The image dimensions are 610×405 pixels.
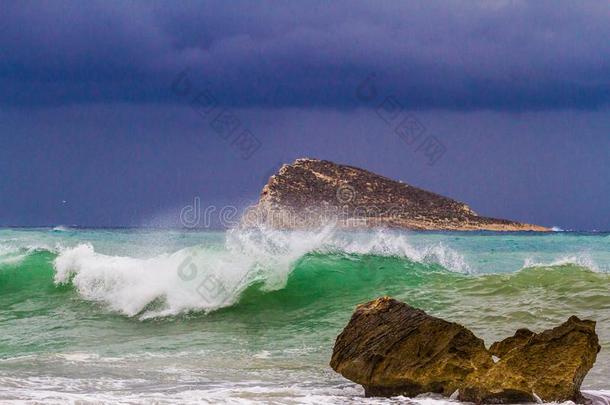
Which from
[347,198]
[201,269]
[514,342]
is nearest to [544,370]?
[514,342]

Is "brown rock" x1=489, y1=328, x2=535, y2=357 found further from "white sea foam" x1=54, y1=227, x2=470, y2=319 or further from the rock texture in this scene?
"white sea foam" x1=54, y1=227, x2=470, y2=319

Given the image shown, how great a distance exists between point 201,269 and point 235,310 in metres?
2.33

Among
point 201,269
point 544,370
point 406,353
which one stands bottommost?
point 544,370

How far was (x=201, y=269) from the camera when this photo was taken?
18641mm

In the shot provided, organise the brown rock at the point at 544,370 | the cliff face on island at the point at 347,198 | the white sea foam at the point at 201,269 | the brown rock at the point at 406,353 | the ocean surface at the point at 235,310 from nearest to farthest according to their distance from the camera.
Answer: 1. the brown rock at the point at 544,370
2. the brown rock at the point at 406,353
3. the ocean surface at the point at 235,310
4. the white sea foam at the point at 201,269
5. the cliff face on island at the point at 347,198

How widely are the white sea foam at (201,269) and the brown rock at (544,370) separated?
29.4 ft

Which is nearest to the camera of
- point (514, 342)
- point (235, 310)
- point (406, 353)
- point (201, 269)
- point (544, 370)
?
point (544, 370)

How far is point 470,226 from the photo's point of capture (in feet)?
324

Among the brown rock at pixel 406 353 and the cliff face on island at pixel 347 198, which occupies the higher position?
the cliff face on island at pixel 347 198

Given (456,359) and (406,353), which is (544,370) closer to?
(456,359)

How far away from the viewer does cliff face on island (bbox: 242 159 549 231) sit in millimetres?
76062

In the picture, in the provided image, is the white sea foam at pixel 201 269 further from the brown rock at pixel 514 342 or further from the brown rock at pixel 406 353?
the brown rock at pixel 514 342

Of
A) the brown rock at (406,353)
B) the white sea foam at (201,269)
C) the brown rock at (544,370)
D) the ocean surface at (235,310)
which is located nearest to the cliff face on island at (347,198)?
the white sea foam at (201,269)

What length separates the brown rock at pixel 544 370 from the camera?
26.5ft
